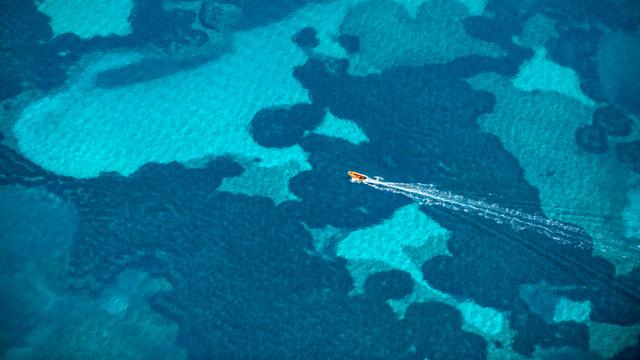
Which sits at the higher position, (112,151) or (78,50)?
(78,50)

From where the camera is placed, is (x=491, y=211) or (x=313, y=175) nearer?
(x=491, y=211)

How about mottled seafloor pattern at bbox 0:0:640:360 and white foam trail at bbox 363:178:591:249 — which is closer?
mottled seafloor pattern at bbox 0:0:640:360

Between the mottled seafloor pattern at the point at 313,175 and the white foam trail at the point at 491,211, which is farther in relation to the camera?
the white foam trail at the point at 491,211

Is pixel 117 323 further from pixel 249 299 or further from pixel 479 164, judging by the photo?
pixel 479 164

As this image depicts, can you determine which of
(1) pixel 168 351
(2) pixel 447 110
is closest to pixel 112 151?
(1) pixel 168 351
